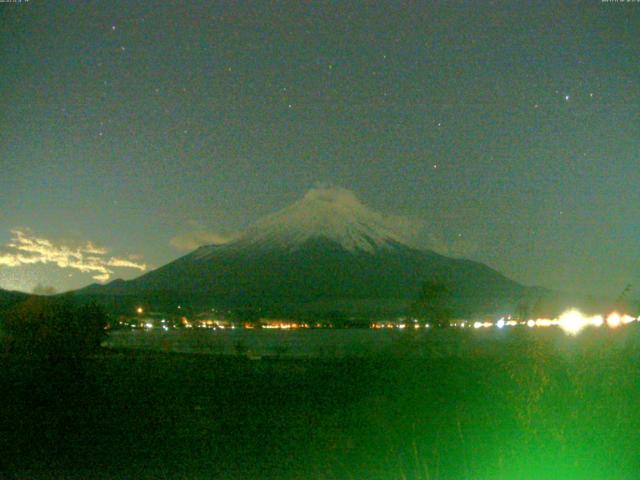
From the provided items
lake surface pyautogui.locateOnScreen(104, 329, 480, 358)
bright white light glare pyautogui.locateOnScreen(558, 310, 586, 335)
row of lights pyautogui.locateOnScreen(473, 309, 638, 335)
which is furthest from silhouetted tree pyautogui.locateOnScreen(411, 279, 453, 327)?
bright white light glare pyautogui.locateOnScreen(558, 310, 586, 335)

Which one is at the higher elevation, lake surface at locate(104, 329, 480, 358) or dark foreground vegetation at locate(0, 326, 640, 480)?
lake surface at locate(104, 329, 480, 358)

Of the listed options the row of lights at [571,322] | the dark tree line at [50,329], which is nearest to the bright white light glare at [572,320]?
the row of lights at [571,322]

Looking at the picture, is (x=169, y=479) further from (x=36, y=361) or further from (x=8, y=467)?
(x=36, y=361)

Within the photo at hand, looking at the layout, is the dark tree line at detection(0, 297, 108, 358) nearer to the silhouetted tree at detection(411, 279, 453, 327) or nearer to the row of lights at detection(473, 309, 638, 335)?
the silhouetted tree at detection(411, 279, 453, 327)

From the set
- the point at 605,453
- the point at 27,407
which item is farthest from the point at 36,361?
the point at 605,453

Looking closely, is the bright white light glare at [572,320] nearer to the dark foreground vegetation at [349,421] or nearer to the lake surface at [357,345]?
the lake surface at [357,345]
